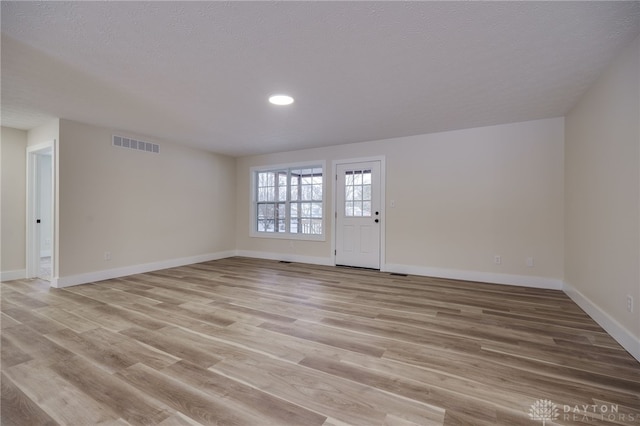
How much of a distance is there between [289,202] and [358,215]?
165 centimetres

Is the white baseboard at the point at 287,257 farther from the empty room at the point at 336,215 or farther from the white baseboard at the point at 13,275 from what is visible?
the white baseboard at the point at 13,275

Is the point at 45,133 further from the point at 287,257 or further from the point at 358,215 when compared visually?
the point at 358,215

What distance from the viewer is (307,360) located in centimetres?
199

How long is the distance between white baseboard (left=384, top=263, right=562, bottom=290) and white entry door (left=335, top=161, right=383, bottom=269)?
1.62 feet

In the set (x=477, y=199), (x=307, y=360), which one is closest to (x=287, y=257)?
(x=477, y=199)

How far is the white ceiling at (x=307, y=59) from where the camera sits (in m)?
1.80

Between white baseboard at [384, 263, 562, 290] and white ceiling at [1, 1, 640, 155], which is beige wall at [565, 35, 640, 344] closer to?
white ceiling at [1, 1, 640, 155]

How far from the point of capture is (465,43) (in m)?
2.10

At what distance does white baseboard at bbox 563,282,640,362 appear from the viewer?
204 centimetres

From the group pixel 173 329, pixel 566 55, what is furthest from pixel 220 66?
pixel 566 55

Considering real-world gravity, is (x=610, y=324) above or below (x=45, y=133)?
below

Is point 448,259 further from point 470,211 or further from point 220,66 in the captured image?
point 220,66

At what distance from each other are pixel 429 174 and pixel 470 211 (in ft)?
2.80

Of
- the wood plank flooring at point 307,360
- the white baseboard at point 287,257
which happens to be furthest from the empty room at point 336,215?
the white baseboard at point 287,257
